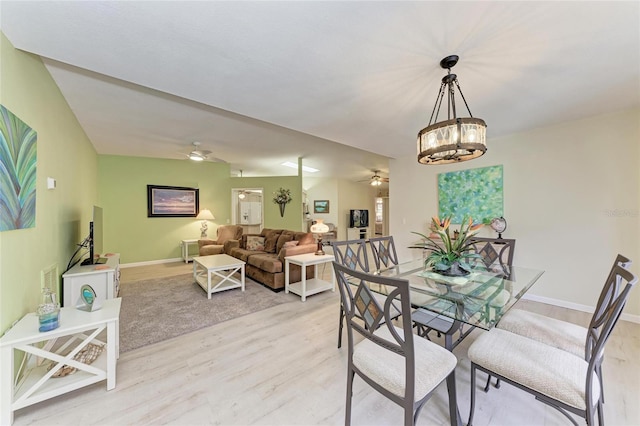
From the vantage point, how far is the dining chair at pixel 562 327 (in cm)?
128

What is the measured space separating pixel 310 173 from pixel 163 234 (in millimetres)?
4801

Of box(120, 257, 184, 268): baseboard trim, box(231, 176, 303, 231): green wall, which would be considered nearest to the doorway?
box(231, 176, 303, 231): green wall

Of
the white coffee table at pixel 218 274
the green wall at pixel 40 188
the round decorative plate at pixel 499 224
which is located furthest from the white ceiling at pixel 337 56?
the white coffee table at pixel 218 274

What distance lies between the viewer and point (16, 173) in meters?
1.59

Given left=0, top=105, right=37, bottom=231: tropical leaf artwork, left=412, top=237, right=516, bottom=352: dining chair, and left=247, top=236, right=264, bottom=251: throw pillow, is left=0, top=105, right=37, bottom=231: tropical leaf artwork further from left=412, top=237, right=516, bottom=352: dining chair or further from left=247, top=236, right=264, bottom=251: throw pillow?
left=247, top=236, right=264, bottom=251: throw pillow

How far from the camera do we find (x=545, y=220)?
3295 millimetres

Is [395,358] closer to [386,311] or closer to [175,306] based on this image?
[386,311]

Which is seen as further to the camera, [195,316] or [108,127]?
[108,127]

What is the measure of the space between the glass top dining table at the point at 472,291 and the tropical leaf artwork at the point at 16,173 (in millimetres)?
2509

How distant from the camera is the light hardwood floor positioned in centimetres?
148

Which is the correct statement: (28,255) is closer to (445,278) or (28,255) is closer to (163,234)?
(445,278)

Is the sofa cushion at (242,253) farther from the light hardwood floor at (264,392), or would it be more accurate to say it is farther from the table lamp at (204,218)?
the light hardwood floor at (264,392)

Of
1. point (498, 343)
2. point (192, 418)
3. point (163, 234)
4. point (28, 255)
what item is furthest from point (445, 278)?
point (163, 234)

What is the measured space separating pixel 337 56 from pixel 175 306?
3444 mm
